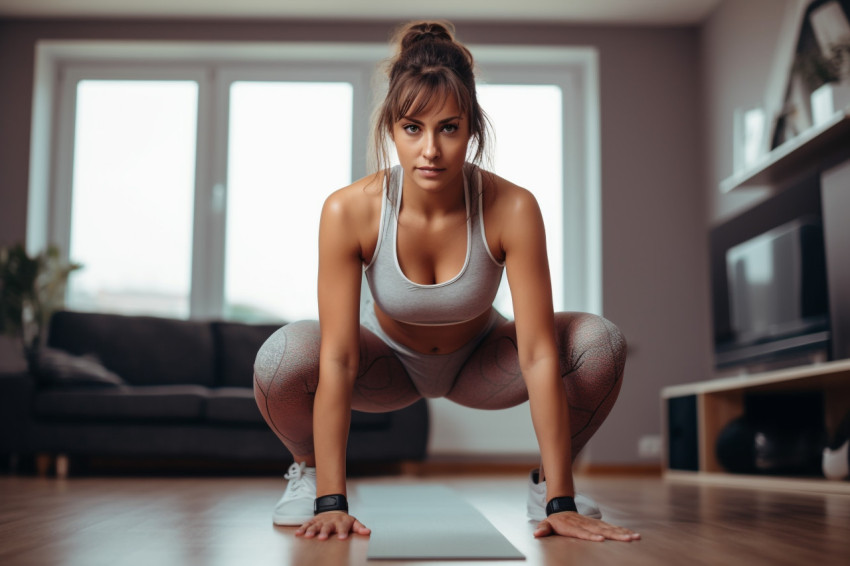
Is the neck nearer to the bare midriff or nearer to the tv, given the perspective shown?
the bare midriff

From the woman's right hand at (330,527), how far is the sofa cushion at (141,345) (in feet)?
10.4

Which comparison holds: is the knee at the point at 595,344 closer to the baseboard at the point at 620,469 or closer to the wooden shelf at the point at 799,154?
the wooden shelf at the point at 799,154

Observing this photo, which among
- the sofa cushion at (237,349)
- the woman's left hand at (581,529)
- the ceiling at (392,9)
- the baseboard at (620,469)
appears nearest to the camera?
the woman's left hand at (581,529)

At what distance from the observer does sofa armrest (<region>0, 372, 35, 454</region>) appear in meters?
3.69

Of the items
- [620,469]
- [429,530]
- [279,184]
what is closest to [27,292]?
[279,184]

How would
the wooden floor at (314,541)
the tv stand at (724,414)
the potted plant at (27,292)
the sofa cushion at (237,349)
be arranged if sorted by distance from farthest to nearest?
the sofa cushion at (237,349) → the potted plant at (27,292) → the tv stand at (724,414) → the wooden floor at (314,541)

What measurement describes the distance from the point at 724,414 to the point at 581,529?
2527 millimetres

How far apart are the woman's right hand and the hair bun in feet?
2.75

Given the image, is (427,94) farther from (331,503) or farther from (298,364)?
(331,503)

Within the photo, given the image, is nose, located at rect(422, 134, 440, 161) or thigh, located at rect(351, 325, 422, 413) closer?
nose, located at rect(422, 134, 440, 161)

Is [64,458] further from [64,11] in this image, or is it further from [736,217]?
[736,217]

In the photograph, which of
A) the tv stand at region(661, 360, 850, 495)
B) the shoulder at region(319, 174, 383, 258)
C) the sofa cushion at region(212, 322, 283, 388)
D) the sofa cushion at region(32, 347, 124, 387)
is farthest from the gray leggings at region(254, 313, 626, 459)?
the sofa cushion at region(212, 322, 283, 388)

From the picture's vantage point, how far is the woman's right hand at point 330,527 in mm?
1323

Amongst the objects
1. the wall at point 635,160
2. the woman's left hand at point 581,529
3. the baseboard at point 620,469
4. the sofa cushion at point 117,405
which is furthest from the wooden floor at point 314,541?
the wall at point 635,160
